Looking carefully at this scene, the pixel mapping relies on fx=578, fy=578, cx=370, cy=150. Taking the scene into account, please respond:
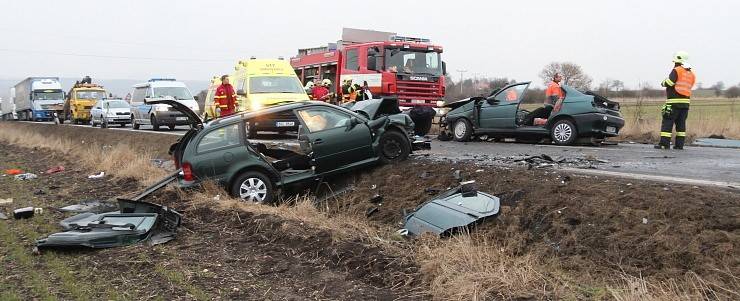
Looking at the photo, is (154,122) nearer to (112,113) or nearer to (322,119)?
(112,113)

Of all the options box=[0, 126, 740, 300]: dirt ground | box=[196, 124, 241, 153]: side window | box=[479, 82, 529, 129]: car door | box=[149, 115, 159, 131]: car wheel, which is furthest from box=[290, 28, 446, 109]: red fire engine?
box=[0, 126, 740, 300]: dirt ground

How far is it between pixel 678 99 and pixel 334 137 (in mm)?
6939

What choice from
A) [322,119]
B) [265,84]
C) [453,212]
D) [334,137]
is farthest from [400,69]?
[453,212]

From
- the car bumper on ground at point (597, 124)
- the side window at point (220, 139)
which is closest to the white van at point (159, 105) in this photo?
the side window at point (220, 139)

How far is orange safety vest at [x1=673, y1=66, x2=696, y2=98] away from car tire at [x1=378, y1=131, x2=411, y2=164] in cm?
563

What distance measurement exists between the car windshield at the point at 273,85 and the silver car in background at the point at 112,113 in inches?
515

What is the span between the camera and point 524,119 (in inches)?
507

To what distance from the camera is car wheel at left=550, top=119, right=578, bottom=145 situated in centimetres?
1186

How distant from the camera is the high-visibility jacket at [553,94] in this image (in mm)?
12307

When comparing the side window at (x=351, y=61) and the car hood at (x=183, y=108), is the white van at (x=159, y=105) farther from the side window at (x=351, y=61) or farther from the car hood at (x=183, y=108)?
the car hood at (x=183, y=108)

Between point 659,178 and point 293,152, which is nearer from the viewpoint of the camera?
point 659,178

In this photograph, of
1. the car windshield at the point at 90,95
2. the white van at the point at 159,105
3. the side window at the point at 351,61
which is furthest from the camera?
the car windshield at the point at 90,95

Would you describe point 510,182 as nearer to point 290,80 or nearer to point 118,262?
point 118,262

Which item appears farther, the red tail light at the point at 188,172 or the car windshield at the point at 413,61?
the car windshield at the point at 413,61
